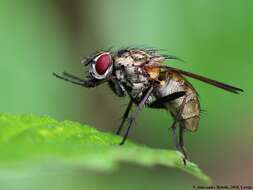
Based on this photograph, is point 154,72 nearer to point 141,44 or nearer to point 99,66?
point 99,66

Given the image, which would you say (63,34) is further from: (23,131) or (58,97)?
(23,131)

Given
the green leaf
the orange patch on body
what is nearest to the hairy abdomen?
the orange patch on body

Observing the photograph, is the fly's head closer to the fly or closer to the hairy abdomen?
the fly

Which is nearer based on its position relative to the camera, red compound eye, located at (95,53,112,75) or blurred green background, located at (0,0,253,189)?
red compound eye, located at (95,53,112,75)

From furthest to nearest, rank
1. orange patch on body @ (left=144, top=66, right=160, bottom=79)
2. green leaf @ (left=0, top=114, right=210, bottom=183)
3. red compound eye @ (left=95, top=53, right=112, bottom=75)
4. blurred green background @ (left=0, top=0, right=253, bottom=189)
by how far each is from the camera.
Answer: blurred green background @ (left=0, top=0, right=253, bottom=189) → orange patch on body @ (left=144, top=66, right=160, bottom=79) → red compound eye @ (left=95, top=53, right=112, bottom=75) → green leaf @ (left=0, top=114, right=210, bottom=183)

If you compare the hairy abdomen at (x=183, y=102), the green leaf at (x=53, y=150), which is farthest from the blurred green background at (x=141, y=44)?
the green leaf at (x=53, y=150)

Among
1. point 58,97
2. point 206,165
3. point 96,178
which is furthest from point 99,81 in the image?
point 206,165

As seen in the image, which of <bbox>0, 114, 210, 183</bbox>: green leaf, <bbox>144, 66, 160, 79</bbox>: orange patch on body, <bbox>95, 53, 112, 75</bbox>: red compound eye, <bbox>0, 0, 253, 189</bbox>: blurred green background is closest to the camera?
<bbox>0, 114, 210, 183</bbox>: green leaf
